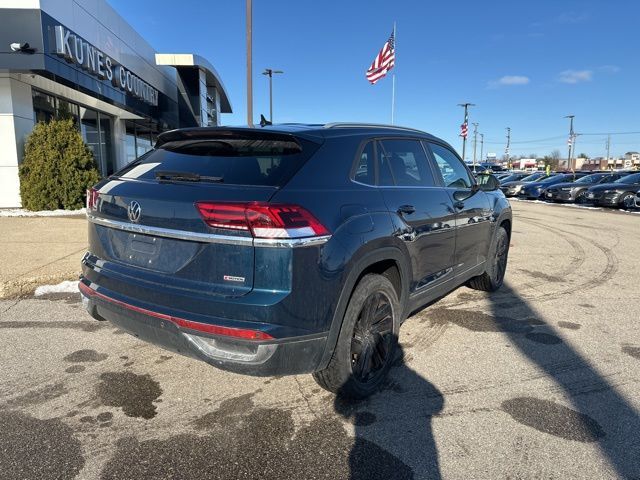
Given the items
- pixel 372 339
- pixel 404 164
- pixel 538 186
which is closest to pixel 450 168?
pixel 404 164

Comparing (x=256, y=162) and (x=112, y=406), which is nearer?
(x=256, y=162)

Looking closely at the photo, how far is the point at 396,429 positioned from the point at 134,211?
2.01 metres

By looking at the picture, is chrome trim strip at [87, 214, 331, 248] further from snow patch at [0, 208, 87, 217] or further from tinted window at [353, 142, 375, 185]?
snow patch at [0, 208, 87, 217]

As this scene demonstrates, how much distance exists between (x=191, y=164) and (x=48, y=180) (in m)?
10.3

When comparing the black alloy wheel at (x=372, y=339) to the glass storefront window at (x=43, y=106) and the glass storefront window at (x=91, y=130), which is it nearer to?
the glass storefront window at (x=43, y=106)

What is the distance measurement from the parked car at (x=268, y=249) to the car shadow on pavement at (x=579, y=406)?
3.38ft

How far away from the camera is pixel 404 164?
12.2 feet

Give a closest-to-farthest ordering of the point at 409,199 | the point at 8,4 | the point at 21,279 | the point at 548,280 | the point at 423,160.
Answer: the point at 409,199
the point at 423,160
the point at 21,279
the point at 548,280
the point at 8,4

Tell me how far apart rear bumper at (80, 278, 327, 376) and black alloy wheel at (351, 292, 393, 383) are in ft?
1.43

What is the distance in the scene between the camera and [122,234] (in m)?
2.95

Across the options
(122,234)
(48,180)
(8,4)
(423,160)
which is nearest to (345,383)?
(122,234)

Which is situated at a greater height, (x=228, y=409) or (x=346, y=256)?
(x=346, y=256)

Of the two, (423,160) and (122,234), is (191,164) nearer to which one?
(122,234)

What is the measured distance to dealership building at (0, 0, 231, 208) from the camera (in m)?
10.8
